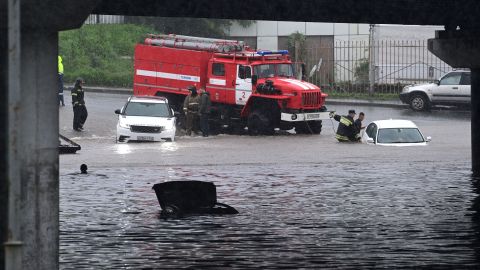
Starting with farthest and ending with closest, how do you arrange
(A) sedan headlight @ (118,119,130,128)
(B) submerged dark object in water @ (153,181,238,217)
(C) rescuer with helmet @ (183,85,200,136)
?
Result: (C) rescuer with helmet @ (183,85,200,136), (A) sedan headlight @ (118,119,130,128), (B) submerged dark object in water @ (153,181,238,217)

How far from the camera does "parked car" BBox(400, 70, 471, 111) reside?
1850 inches

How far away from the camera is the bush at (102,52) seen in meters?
58.2

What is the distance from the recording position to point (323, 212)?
23.2 meters

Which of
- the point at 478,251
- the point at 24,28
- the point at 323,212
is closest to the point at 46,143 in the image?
the point at 24,28

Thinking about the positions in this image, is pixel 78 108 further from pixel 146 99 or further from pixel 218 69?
pixel 218 69

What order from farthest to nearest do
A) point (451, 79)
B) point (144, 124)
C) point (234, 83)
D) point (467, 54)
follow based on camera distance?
point (451, 79) < point (234, 83) < point (144, 124) < point (467, 54)

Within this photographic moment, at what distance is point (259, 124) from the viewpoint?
1601 inches

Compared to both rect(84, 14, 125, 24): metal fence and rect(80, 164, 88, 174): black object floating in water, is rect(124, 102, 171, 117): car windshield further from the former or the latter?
rect(84, 14, 125, 24): metal fence

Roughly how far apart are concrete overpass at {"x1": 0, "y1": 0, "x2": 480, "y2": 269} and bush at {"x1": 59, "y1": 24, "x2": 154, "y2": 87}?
29.2 metres

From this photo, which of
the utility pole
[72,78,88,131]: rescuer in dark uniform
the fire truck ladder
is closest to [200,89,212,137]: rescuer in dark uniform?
the fire truck ladder

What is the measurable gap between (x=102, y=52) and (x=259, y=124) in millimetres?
22594

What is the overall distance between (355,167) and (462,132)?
9996 millimetres

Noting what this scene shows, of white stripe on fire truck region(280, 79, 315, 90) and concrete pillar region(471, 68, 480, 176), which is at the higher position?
white stripe on fire truck region(280, 79, 315, 90)

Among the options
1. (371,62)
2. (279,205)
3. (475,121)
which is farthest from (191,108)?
(279,205)
